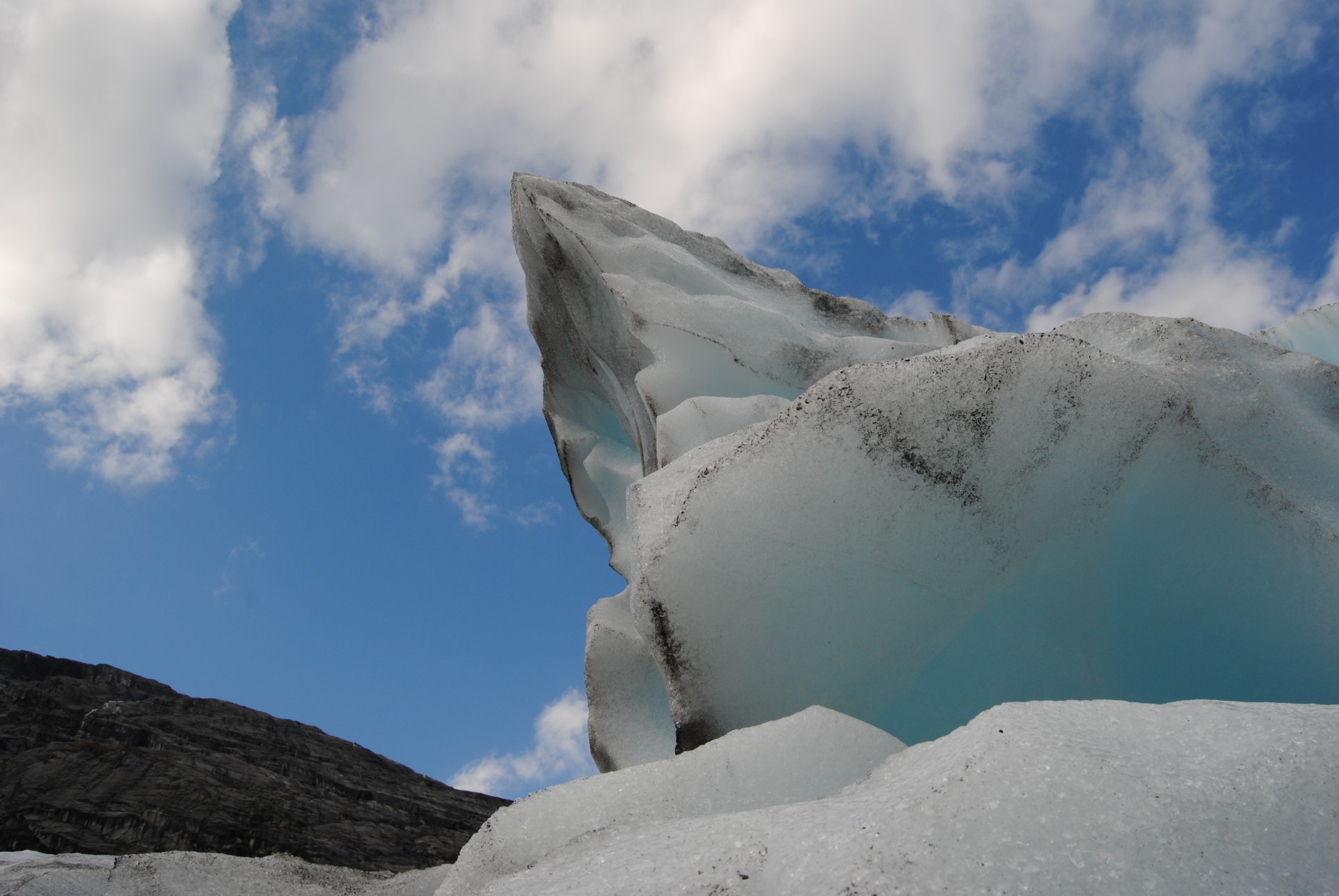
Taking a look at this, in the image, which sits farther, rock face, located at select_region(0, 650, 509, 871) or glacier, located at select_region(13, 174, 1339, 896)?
rock face, located at select_region(0, 650, 509, 871)

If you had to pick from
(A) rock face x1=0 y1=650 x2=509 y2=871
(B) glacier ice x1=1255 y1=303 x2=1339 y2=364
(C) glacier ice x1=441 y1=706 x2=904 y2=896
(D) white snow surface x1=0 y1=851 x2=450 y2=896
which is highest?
(B) glacier ice x1=1255 y1=303 x2=1339 y2=364

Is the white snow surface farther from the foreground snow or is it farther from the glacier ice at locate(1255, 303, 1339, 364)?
the glacier ice at locate(1255, 303, 1339, 364)

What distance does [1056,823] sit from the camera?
1.36 meters

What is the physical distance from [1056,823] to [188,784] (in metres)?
7.41

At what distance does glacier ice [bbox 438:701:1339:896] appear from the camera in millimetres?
1299

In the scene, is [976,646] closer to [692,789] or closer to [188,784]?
[692,789]

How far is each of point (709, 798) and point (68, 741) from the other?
8.06 metres

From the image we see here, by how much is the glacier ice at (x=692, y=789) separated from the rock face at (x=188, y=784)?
4.53 metres

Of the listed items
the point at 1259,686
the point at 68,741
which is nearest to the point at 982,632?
the point at 1259,686

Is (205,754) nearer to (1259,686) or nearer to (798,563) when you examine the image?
(798,563)

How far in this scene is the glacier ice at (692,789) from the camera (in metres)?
2.09

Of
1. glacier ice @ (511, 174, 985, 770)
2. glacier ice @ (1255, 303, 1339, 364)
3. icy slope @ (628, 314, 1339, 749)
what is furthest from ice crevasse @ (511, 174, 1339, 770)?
glacier ice @ (1255, 303, 1339, 364)

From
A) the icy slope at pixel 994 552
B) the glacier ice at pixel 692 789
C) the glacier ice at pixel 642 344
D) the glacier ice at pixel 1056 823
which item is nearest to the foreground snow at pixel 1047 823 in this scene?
the glacier ice at pixel 1056 823

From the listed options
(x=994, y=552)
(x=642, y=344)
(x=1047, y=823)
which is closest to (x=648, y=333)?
(x=642, y=344)
